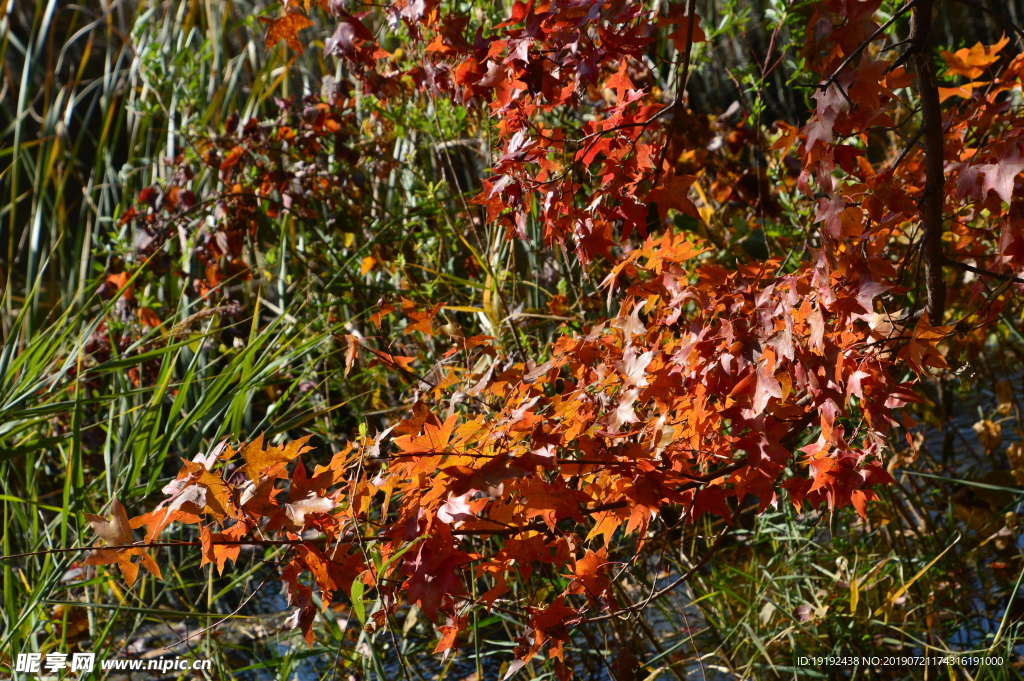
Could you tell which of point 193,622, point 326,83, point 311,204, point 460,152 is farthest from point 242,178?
point 193,622

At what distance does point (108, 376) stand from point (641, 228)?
2.00m

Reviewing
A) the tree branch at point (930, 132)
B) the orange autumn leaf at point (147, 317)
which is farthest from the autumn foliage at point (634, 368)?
the orange autumn leaf at point (147, 317)

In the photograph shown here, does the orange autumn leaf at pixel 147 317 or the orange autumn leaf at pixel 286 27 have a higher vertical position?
the orange autumn leaf at pixel 286 27

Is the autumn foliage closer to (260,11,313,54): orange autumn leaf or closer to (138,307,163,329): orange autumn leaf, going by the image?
(260,11,313,54): orange autumn leaf

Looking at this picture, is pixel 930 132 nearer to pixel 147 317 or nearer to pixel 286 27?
pixel 286 27

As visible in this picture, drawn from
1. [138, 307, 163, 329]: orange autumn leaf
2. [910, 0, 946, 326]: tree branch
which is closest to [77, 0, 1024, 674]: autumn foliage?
[910, 0, 946, 326]: tree branch

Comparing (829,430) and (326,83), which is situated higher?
(326,83)

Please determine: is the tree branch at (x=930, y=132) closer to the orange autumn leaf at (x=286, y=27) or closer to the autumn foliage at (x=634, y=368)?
the autumn foliage at (x=634, y=368)

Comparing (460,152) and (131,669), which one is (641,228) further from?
(131,669)

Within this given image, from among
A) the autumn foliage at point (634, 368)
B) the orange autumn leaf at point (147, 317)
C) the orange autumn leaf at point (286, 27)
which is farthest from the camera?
the orange autumn leaf at point (147, 317)

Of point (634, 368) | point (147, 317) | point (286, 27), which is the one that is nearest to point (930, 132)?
point (634, 368)

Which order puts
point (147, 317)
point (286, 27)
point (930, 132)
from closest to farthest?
point (930, 132) → point (286, 27) → point (147, 317)

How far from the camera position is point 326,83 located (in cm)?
234

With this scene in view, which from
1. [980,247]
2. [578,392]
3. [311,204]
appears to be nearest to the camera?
[578,392]
